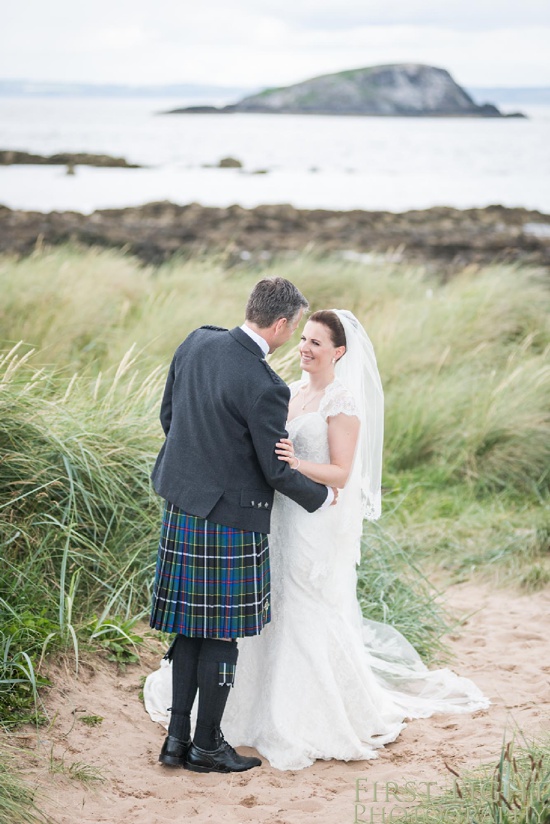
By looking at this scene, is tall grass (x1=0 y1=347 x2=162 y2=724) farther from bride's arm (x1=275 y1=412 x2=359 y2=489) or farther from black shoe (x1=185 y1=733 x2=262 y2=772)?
bride's arm (x1=275 y1=412 x2=359 y2=489)

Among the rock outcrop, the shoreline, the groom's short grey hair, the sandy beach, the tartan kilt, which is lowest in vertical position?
the sandy beach

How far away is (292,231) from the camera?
2612 centimetres

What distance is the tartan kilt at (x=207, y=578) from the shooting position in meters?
3.58

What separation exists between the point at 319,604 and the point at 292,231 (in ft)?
74.9

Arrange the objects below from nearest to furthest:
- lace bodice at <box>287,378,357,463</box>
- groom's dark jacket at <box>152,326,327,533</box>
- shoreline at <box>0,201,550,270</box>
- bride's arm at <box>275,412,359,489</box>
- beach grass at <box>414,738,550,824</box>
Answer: beach grass at <box>414,738,550,824</box> < groom's dark jacket at <box>152,326,327,533</box> < bride's arm at <box>275,412,359,489</box> < lace bodice at <box>287,378,357,463</box> < shoreline at <box>0,201,550,270</box>

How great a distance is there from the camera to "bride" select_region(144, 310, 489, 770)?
394 cm

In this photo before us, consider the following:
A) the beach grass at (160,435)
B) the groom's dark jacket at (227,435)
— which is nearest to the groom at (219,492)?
the groom's dark jacket at (227,435)

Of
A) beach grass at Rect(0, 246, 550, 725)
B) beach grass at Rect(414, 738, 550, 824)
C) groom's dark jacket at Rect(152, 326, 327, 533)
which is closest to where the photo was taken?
beach grass at Rect(414, 738, 550, 824)

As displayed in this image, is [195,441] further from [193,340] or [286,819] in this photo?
[286,819]

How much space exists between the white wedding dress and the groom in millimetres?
269

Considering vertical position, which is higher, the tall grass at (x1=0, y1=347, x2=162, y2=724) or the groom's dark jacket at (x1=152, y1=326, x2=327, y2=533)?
the groom's dark jacket at (x1=152, y1=326, x2=327, y2=533)

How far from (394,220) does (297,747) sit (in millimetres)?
27430

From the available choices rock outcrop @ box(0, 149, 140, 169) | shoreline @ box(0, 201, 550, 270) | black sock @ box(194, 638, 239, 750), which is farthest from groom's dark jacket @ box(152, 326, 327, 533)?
rock outcrop @ box(0, 149, 140, 169)

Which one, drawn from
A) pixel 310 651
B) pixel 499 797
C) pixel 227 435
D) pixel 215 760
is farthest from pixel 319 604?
pixel 499 797
